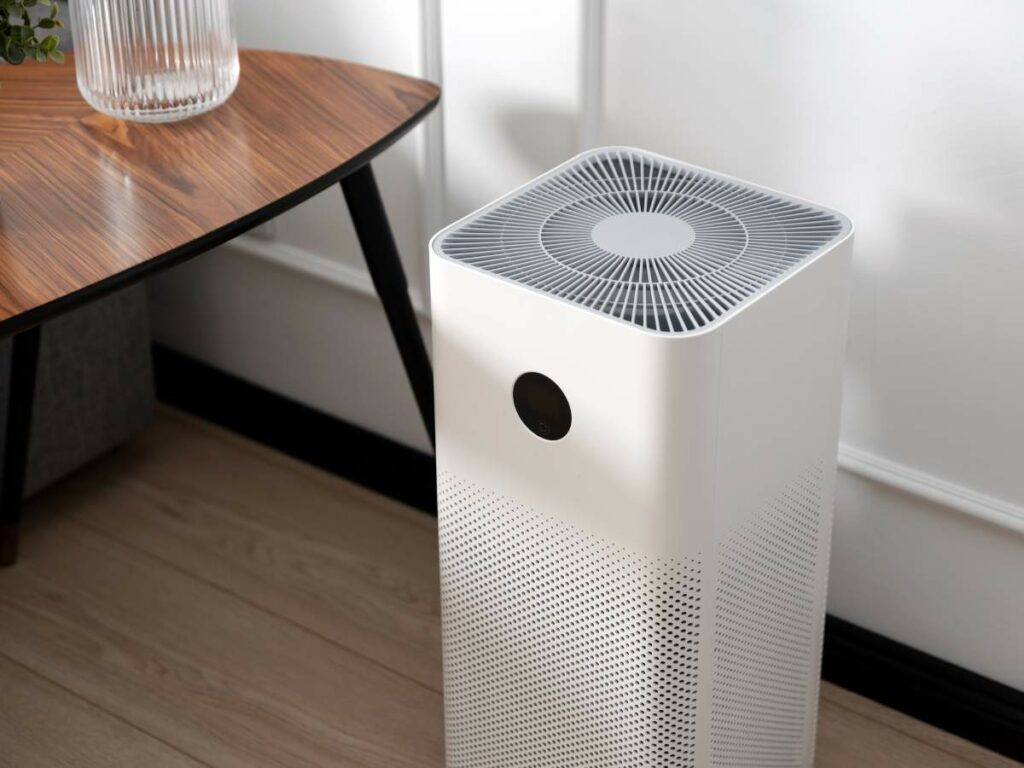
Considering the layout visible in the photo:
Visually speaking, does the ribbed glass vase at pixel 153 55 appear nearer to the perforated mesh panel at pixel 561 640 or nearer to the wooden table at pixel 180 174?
the wooden table at pixel 180 174

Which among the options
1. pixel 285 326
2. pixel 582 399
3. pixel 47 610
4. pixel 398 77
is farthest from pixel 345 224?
pixel 582 399

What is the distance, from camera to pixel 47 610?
1.66m

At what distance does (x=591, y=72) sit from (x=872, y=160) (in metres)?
0.31

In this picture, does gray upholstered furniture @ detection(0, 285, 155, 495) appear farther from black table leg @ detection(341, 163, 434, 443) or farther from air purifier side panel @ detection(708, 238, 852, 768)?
air purifier side panel @ detection(708, 238, 852, 768)

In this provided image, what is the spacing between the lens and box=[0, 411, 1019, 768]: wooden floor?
1.48m

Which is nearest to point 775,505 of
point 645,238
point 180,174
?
point 645,238

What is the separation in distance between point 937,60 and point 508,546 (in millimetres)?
571

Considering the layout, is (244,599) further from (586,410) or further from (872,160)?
(872,160)

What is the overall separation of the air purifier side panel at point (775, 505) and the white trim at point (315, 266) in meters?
0.64

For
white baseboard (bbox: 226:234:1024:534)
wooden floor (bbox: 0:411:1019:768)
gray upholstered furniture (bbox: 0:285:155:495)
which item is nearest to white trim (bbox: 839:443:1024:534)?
white baseboard (bbox: 226:234:1024:534)

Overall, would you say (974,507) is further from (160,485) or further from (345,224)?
(160,485)

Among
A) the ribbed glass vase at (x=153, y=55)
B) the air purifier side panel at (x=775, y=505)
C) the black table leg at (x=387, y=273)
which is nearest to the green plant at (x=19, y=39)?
the ribbed glass vase at (x=153, y=55)

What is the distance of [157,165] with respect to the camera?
3.98 ft

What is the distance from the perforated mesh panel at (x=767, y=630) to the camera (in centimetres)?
115
